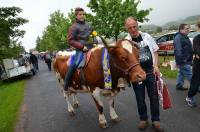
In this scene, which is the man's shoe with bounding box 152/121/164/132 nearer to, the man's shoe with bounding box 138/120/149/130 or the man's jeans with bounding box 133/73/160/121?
the man's jeans with bounding box 133/73/160/121

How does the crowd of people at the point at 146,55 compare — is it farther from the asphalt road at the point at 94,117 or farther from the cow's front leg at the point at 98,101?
the cow's front leg at the point at 98,101

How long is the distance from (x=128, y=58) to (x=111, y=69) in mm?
769

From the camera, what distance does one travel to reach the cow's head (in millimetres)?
5693

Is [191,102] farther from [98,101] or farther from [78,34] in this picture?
[78,34]

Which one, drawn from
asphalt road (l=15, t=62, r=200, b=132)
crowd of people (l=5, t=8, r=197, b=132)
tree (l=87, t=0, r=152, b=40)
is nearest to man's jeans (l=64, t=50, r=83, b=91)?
crowd of people (l=5, t=8, r=197, b=132)

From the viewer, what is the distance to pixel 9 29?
29.8 metres

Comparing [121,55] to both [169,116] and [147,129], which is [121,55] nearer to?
[147,129]

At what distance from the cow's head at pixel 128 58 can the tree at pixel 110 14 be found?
960 inches

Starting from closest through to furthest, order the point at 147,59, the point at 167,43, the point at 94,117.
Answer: the point at 147,59 → the point at 94,117 → the point at 167,43

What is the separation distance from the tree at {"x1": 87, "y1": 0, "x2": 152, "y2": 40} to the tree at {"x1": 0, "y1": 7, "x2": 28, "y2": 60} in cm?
716

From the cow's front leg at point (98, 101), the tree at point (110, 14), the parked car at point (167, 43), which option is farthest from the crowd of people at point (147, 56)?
the tree at point (110, 14)

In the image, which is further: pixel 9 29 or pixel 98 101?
pixel 9 29

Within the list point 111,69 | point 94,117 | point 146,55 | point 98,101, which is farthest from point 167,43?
point 146,55

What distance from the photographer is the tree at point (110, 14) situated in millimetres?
30469
